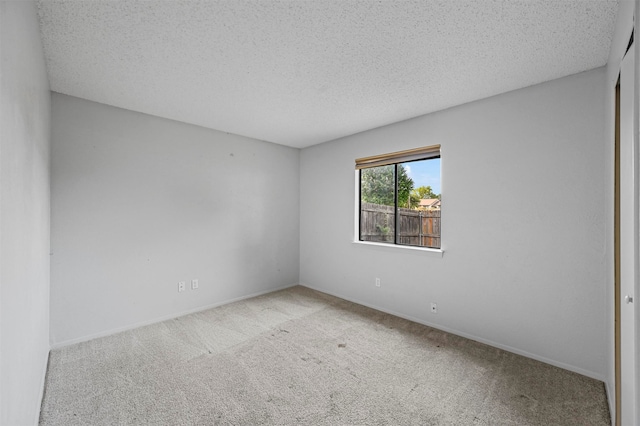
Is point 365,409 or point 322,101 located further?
point 322,101

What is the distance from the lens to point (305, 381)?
2148mm

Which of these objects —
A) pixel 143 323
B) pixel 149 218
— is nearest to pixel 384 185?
pixel 149 218

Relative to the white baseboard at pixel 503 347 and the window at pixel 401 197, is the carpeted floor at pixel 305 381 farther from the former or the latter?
the window at pixel 401 197

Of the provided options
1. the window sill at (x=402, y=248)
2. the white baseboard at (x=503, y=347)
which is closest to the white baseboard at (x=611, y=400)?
the white baseboard at (x=503, y=347)

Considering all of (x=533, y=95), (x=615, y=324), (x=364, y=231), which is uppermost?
(x=533, y=95)

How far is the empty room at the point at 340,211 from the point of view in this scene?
1.58m

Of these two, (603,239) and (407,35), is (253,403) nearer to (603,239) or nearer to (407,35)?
(407,35)

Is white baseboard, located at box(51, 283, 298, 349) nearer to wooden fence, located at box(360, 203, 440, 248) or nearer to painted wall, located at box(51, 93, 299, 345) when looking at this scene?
painted wall, located at box(51, 93, 299, 345)

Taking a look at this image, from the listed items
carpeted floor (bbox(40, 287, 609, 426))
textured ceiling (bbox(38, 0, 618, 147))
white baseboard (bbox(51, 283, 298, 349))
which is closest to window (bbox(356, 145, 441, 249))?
textured ceiling (bbox(38, 0, 618, 147))

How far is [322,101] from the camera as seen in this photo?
282 centimetres

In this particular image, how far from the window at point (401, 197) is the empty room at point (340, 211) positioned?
0.03m

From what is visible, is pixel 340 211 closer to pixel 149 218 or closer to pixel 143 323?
pixel 149 218

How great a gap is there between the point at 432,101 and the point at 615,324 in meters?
2.20

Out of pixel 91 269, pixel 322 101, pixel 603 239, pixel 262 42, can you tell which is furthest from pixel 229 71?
pixel 603 239
